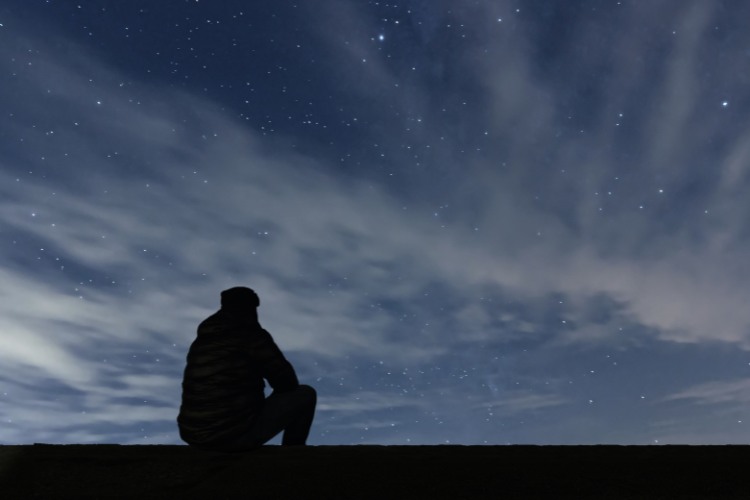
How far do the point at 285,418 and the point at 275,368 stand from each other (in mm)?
452

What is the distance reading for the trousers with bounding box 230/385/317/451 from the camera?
14.2 feet

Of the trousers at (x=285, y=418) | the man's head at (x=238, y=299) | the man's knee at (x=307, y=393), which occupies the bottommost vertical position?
the trousers at (x=285, y=418)

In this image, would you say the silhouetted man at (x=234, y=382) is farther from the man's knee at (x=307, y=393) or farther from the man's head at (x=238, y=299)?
the man's knee at (x=307, y=393)

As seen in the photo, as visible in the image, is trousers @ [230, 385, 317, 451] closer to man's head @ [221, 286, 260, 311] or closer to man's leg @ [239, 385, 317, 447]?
man's leg @ [239, 385, 317, 447]

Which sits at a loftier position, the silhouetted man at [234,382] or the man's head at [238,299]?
the man's head at [238,299]

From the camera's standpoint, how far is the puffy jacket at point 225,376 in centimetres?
407

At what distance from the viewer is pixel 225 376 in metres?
4.18
